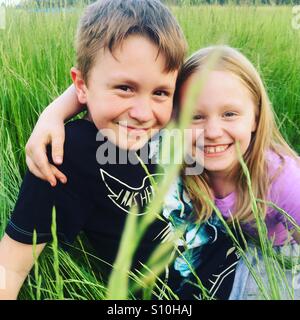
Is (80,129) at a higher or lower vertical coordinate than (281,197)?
higher

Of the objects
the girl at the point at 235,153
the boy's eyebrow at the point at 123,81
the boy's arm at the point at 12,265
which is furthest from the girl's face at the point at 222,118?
the boy's arm at the point at 12,265

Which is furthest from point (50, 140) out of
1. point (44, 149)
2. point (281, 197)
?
point (281, 197)

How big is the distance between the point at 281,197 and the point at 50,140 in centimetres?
43

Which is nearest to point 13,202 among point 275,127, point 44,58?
point 44,58

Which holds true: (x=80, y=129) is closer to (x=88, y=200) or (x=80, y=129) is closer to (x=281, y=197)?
(x=88, y=200)

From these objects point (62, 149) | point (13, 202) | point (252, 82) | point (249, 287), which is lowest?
point (249, 287)

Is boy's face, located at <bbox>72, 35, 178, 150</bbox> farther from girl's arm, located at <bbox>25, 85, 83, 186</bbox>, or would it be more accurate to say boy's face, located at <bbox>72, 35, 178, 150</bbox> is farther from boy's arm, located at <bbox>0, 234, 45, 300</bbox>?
boy's arm, located at <bbox>0, 234, 45, 300</bbox>

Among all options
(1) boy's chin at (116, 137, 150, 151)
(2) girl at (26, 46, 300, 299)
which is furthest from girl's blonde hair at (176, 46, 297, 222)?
(1) boy's chin at (116, 137, 150, 151)

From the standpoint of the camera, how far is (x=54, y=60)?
90cm

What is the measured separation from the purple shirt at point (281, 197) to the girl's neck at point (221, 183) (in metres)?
0.02

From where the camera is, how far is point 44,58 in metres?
0.90
